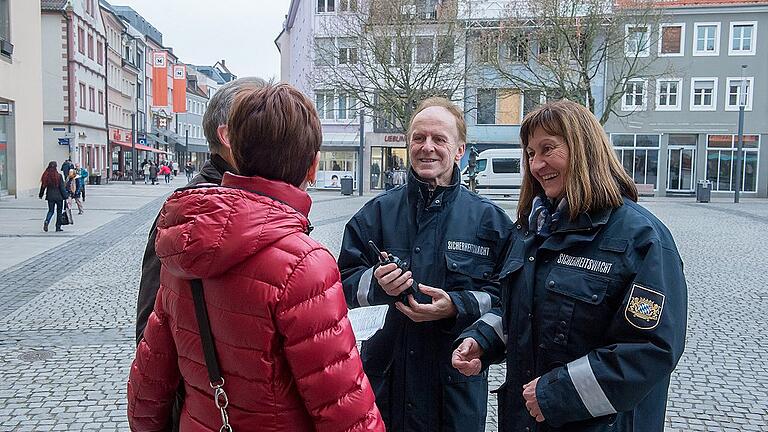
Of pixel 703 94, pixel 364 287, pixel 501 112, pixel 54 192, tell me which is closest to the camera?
pixel 364 287

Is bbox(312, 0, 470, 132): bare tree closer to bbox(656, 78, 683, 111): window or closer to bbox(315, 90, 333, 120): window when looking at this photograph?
bbox(315, 90, 333, 120): window

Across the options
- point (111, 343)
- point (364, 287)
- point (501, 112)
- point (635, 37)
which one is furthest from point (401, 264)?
point (501, 112)

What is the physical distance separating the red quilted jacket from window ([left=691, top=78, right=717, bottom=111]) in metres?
41.8

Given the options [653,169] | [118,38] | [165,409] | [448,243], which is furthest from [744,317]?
[118,38]

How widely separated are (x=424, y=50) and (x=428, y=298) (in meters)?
32.2

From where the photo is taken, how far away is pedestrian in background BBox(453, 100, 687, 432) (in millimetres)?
1995

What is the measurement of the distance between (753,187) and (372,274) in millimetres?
41737

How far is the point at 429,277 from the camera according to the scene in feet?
9.06

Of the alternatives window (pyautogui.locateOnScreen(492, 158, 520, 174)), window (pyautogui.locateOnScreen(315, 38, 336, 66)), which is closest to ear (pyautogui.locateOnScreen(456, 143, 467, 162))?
window (pyautogui.locateOnScreen(315, 38, 336, 66))

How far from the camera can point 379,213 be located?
9.77ft

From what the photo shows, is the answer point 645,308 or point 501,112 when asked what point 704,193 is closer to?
point 501,112

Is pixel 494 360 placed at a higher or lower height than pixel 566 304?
lower

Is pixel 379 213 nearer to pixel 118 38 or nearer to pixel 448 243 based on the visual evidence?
pixel 448 243

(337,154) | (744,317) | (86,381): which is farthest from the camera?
(337,154)
